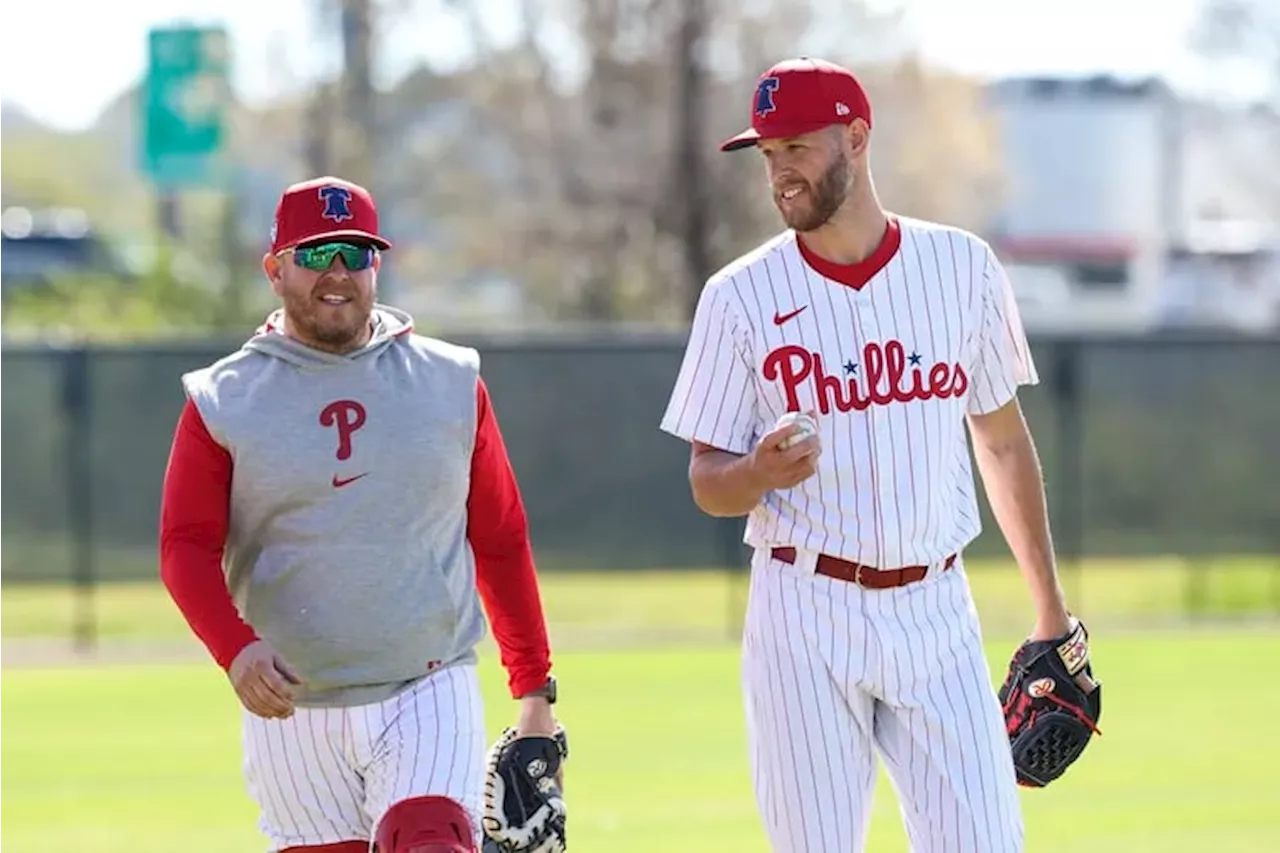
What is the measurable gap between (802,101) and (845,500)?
93 cm

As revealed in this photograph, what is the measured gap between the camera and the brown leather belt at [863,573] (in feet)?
18.9

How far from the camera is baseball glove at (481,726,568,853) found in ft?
19.0

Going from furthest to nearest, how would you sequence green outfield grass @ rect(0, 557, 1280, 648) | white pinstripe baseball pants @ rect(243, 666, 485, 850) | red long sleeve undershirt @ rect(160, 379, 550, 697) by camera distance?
green outfield grass @ rect(0, 557, 1280, 648) < white pinstripe baseball pants @ rect(243, 666, 485, 850) < red long sleeve undershirt @ rect(160, 379, 550, 697)

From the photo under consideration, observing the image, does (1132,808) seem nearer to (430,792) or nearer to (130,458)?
Answer: (430,792)

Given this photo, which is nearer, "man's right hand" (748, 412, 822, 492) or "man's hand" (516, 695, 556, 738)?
"man's right hand" (748, 412, 822, 492)

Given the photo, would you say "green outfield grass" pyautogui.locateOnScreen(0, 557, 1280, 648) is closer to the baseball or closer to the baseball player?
the baseball player

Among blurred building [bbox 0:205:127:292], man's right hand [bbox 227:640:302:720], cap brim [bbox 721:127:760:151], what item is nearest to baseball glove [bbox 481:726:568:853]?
man's right hand [bbox 227:640:302:720]

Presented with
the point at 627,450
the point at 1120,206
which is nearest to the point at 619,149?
the point at 627,450

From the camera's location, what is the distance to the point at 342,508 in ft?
18.4

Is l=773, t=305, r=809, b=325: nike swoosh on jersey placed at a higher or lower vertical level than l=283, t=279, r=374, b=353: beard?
lower

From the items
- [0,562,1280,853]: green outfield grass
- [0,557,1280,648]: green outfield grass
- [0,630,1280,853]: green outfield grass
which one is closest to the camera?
[0,630,1280,853]: green outfield grass

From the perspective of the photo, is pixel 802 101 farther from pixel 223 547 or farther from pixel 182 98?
pixel 182 98

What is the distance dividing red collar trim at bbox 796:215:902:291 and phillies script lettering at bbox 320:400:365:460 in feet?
3.68

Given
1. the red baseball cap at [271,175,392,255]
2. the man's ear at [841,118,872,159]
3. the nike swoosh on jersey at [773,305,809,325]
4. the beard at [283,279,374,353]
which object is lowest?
the nike swoosh on jersey at [773,305,809,325]
